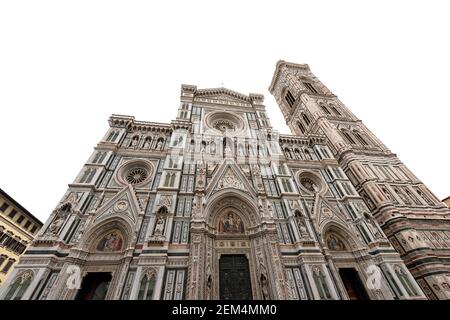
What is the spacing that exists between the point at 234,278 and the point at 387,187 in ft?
53.2

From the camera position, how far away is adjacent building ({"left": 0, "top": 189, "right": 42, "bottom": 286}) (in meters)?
18.9

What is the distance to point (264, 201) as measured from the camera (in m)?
13.4

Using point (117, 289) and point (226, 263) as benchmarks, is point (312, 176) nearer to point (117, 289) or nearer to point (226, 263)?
point (226, 263)

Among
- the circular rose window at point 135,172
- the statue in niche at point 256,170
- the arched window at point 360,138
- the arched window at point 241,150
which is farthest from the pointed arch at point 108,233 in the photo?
the arched window at point 360,138

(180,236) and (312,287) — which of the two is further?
(180,236)

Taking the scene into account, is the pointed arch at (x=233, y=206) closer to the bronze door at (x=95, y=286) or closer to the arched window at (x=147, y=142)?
the bronze door at (x=95, y=286)

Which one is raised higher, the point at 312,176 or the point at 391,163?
the point at 391,163

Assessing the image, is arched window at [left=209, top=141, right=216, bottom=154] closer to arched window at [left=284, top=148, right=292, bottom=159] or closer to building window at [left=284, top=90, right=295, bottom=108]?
arched window at [left=284, top=148, right=292, bottom=159]

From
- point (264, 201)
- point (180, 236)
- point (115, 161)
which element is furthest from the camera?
point (115, 161)

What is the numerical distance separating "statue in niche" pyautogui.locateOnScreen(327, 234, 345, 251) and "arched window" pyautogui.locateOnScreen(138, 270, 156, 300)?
11.2 m

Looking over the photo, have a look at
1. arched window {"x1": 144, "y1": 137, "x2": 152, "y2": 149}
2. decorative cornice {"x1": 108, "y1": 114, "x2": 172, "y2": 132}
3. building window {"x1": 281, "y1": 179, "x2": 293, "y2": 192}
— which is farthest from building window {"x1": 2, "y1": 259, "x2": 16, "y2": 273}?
building window {"x1": 281, "y1": 179, "x2": 293, "y2": 192}
